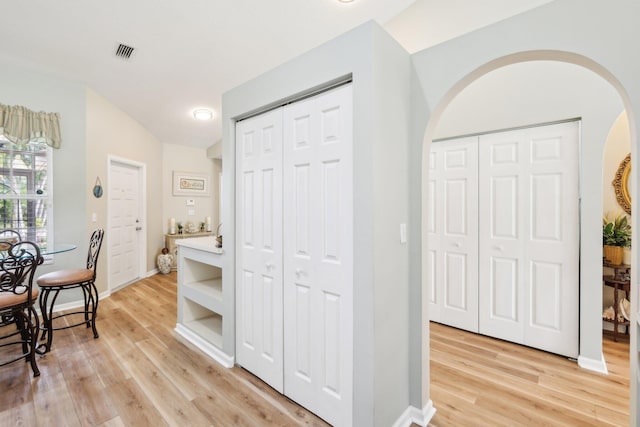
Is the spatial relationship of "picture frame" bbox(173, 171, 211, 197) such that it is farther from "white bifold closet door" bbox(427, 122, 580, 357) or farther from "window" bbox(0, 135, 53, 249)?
"white bifold closet door" bbox(427, 122, 580, 357)

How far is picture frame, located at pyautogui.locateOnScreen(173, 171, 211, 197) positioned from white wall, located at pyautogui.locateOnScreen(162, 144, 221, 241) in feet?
0.21

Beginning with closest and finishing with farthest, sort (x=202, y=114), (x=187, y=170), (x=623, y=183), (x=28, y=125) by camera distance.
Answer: (x=623, y=183) → (x=28, y=125) → (x=202, y=114) → (x=187, y=170)

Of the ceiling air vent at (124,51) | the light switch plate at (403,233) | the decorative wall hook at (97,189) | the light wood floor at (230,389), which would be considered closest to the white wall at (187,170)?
the decorative wall hook at (97,189)

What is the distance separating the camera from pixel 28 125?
3.32 meters

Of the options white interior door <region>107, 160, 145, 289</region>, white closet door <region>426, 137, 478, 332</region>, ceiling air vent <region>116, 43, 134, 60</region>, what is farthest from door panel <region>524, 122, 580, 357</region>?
white interior door <region>107, 160, 145, 289</region>

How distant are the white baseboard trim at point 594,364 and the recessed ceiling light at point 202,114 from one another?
17.3 feet

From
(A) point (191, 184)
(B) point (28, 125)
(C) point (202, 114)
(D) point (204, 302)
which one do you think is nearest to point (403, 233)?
(D) point (204, 302)

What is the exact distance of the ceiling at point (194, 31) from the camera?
2.64 meters

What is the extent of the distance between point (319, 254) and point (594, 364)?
2.41m

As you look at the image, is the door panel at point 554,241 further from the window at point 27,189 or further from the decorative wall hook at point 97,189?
the window at point 27,189

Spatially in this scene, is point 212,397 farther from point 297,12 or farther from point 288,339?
point 297,12

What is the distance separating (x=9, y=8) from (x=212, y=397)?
363 centimetres

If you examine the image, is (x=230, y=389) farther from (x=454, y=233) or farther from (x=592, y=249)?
(x=592, y=249)

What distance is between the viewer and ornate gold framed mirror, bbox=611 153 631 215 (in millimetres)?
2920
